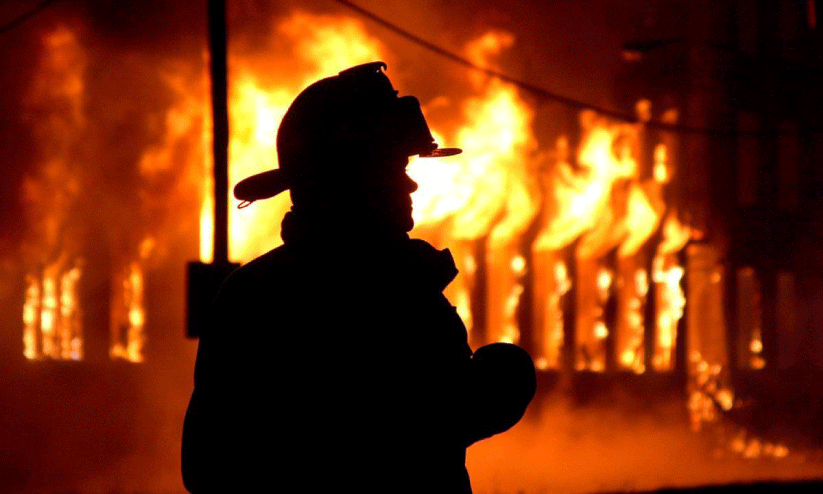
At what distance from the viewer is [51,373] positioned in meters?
12.3

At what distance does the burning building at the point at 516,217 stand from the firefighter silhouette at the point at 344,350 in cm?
831

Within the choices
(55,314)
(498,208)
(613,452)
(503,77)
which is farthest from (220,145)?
(55,314)

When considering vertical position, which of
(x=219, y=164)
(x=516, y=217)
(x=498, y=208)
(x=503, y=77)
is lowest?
(x=219, y=164)

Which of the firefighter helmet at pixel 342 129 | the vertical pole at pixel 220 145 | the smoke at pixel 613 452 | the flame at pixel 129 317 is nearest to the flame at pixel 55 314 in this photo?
the flame at pixel 129 317

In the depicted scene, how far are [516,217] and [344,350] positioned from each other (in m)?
11.7

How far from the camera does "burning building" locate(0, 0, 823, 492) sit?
1083 centimetres

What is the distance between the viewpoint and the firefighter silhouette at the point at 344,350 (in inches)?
57.1

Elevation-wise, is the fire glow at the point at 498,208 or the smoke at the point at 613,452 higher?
the fire glow at the point at 498,208

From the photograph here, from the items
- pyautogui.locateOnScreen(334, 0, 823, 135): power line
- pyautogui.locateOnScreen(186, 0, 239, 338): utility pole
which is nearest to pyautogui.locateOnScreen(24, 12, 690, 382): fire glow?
pyautogui.locateOnScreen(334, 0, 823, 135): power line

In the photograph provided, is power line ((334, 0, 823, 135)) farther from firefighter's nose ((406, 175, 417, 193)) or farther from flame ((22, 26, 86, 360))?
firefighter's nose ((406, 175, 417, 193))

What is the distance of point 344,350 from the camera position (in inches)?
58.2

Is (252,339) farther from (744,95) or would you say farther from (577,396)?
(744,95)

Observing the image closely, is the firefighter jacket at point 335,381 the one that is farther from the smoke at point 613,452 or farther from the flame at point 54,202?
the flame at point 54,202

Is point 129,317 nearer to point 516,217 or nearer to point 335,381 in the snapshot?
point 516,217
